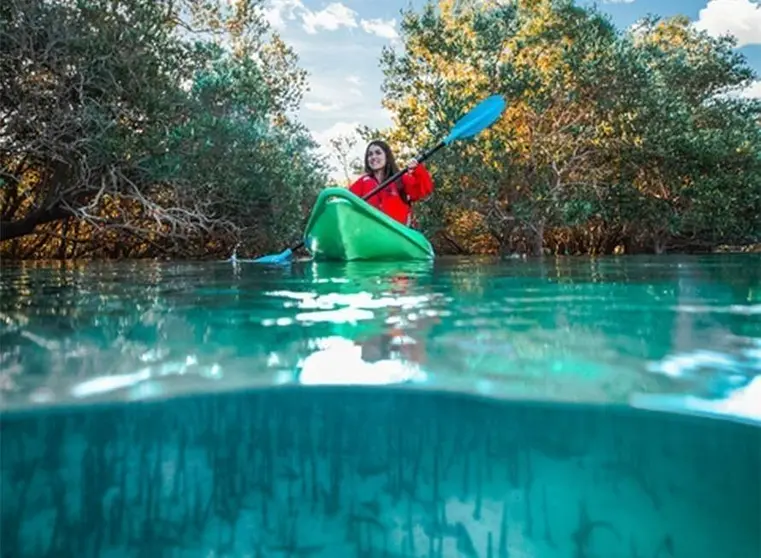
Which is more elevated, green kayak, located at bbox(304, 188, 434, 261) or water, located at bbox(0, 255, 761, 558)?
green kayak, located at bbox(304, 188, 434, 261)

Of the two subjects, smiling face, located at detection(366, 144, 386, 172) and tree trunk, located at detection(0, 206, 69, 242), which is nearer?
smiling face, located at detection(366, 144, 386, 172)

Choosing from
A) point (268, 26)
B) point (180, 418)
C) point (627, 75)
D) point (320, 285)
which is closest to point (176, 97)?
point (268, 26)

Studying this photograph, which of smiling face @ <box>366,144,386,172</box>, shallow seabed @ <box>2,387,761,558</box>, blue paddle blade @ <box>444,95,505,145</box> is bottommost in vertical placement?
shallow seabed @ <box>2,387,761,558</box>

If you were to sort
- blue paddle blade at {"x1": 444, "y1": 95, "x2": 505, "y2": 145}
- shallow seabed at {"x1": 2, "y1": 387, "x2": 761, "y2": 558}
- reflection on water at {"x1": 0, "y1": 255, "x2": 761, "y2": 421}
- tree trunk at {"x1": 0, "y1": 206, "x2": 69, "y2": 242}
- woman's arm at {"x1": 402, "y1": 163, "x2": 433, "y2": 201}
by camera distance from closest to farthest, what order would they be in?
1. shallow seabed at {"x1": 2, "y1": 387, "x2": 761, "y2": 558}
2. reflection on water at {"x1": 0, "y1": 255, "x2": 761, "y2": 421}
3. woman's arm at {"x1": 402, "y1": 163, "x2": 433, "y2": 201}
4. blue paddle blade at {"x1": 444, "y1": 95, "x2": 505, "y2": 145}
5. tree trunk at {"x1": 0, "y1": 206, "x2": 69, "y2": 242}

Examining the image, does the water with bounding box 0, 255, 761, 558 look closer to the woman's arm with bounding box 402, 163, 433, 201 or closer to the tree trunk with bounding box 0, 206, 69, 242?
the woman's arm with bounding box 402, 163, 433, 201

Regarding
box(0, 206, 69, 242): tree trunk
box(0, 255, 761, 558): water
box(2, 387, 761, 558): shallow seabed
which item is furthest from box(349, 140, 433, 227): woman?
box(2, 387, 761, 558): shallow seabed

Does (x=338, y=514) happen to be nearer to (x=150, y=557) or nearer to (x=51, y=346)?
(x=150, y=557)

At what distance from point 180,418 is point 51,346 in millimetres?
655

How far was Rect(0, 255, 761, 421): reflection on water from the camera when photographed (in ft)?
3.90

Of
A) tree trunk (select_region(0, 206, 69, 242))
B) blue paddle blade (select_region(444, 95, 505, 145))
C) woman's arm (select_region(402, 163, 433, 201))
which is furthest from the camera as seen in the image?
tree trunk (select_region(0, 206, 69, 242))

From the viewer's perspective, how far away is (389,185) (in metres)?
7.41

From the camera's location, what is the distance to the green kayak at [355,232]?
600 centimetres

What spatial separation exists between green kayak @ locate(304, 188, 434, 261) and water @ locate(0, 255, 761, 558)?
454cm

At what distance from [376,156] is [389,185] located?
1.28 feet
